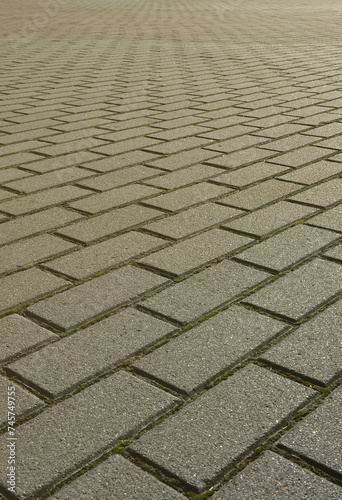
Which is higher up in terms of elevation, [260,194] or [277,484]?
[260,194]

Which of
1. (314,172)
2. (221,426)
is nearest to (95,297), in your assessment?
(221,426)

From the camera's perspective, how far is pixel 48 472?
1620mm

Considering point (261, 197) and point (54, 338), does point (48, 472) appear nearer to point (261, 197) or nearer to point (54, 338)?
point (54, 338)

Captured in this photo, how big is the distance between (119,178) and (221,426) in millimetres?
2430

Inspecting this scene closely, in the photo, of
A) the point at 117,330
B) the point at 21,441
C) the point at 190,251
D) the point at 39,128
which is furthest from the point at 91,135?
the point at 21,441

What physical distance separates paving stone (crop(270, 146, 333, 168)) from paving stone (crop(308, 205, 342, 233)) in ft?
2.76

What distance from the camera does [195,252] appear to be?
287 cm

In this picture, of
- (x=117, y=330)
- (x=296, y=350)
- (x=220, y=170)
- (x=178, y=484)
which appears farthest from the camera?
(x=220, y=170)

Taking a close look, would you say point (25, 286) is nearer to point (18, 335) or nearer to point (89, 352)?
point (18, 335)

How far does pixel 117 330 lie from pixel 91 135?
3.04m

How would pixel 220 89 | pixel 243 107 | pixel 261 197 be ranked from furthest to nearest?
pixel 220 89 → pixel 243 107 → pixel 261 197

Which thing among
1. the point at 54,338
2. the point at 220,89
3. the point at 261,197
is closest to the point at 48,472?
the point at 54,338

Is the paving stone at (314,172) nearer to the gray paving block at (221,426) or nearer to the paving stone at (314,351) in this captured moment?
the paving stone at (314,351)

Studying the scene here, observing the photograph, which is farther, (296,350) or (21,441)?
(296,350)
